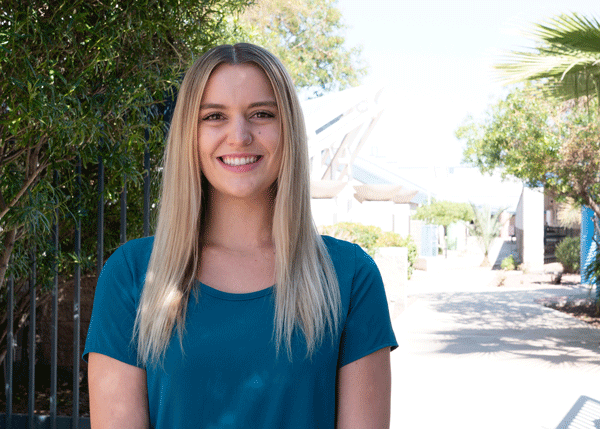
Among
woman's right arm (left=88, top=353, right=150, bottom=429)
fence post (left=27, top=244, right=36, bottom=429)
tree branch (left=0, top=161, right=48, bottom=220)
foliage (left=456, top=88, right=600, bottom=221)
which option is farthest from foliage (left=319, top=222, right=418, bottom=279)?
woman's right arm (left=88, top=353, right=150, bottom=429)

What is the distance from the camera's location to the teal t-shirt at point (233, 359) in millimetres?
1454

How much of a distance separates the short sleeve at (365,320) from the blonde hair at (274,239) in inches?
1.6

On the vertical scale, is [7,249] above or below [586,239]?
above

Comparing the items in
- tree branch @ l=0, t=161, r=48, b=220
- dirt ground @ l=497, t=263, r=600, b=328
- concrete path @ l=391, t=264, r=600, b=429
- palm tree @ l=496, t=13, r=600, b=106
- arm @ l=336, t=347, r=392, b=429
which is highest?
palm tree @ l=496, t=13, r=600, b=106

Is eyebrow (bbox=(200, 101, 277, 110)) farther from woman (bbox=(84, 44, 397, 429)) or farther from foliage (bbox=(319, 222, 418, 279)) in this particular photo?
foliage (bbox=(319, 222, 418, 279))

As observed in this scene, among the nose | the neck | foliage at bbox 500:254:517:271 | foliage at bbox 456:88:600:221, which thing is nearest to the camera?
the nose

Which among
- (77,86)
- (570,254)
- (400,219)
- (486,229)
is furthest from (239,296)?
(486,229)

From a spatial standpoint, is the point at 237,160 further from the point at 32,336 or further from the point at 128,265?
the point at 32,336

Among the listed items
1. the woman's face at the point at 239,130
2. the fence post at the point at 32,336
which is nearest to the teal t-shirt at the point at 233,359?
the woman's face at the point at 239,130

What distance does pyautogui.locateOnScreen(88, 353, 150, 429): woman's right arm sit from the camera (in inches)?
57.0

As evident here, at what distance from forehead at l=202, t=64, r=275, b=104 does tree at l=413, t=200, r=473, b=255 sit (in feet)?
96.0

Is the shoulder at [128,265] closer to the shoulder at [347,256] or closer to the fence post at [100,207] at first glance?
the shoulder at [347,256]

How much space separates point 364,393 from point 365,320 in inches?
6.8

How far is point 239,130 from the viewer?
1.57m
